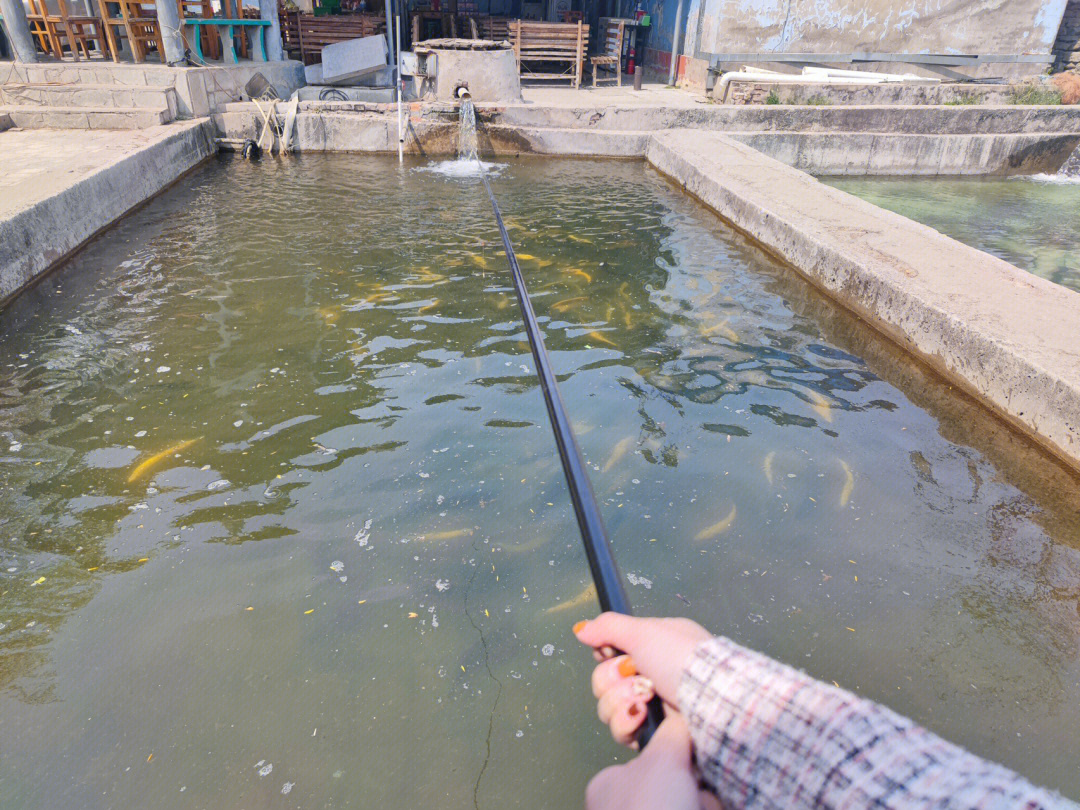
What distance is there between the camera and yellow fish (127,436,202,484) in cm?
396

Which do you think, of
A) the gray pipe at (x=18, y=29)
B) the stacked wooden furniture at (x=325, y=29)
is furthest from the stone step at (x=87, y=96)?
the stacked wooden furniture at (x=325, y=29)

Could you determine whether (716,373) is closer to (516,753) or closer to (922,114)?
(516,753)

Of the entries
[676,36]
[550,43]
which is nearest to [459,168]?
[550,43]

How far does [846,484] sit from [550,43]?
55.0 ft

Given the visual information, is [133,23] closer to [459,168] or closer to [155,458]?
[459,168]

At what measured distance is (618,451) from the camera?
4277 mm

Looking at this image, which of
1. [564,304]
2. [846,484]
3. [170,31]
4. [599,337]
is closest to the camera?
[846,484]

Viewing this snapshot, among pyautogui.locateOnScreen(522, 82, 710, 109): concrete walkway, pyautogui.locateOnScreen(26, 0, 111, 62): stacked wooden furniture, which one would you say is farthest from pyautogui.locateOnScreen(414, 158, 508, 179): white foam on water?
pyautogui.locateOnScreen(26, 0, 111, 62): stacked wooden furniture

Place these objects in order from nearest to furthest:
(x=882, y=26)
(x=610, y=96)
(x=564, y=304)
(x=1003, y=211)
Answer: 1. (x=564, y=304)
2. (x=1003, y=211)
3. (x=610, y=96)
4. (x=882, y=26)

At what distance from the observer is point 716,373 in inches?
205

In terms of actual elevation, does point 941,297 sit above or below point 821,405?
above

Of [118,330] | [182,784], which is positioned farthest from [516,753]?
[118,330]

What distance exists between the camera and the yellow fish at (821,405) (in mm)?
4668

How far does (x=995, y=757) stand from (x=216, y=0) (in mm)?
19487
